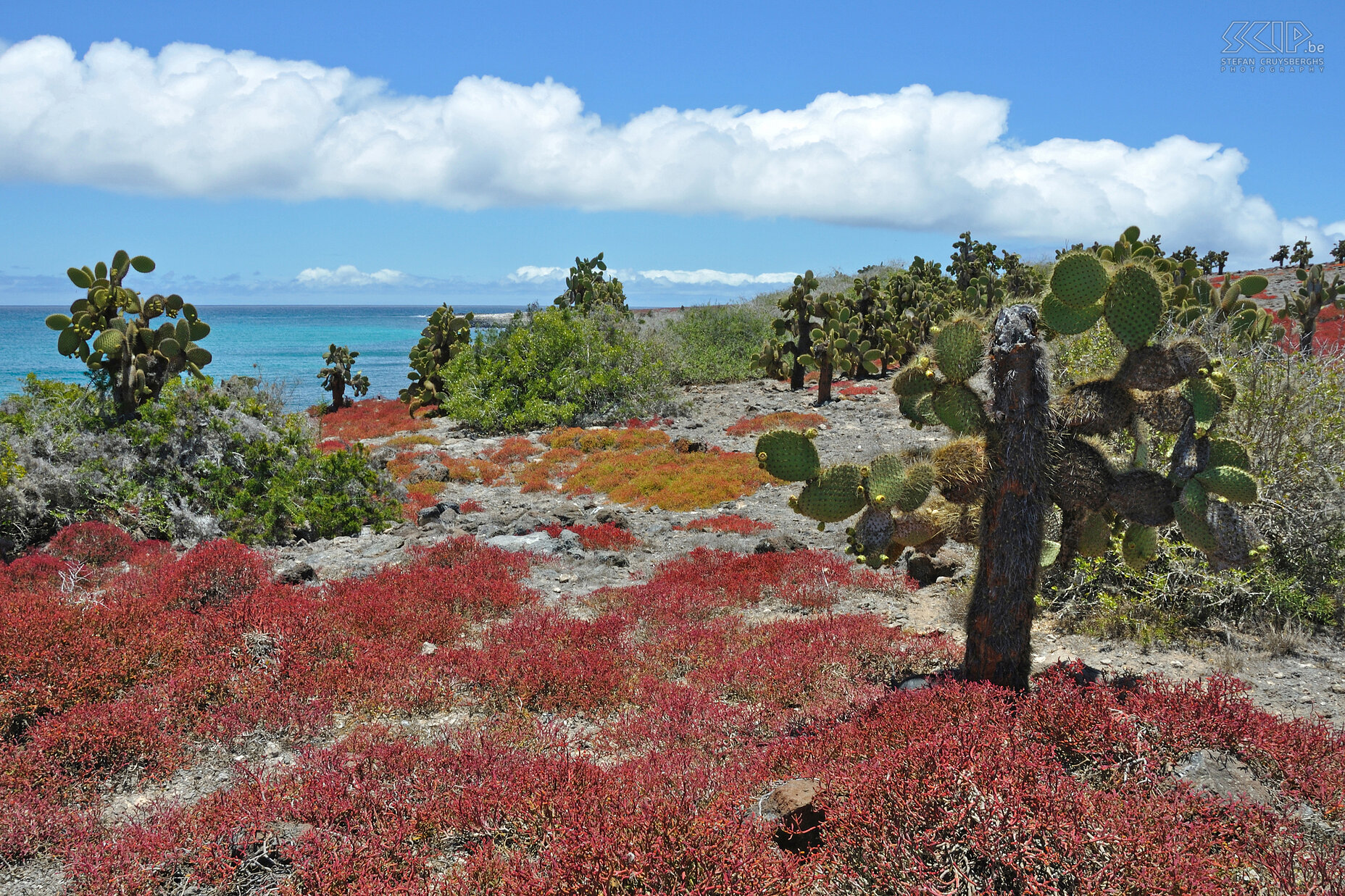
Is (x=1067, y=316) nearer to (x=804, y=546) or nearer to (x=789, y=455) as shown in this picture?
(x=789, y=455)

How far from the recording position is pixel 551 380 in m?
27.0

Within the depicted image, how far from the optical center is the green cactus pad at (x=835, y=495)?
6023mm

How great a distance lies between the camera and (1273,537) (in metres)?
7.63

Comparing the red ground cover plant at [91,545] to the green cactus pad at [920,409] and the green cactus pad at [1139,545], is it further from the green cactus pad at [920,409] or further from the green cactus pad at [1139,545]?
the green cactus pad at [1139,545]

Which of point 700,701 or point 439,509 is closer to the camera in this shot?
point 700,701

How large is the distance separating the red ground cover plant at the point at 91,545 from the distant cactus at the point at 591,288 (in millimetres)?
26731

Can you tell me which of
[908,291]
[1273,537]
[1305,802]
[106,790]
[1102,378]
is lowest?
[106,790]

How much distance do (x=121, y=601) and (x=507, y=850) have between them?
603 cm

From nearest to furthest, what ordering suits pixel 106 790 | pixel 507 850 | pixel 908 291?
pixel 507 850 < pixel 106 790 < pixel 908 291

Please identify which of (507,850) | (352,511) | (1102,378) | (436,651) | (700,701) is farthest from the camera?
(352,511)

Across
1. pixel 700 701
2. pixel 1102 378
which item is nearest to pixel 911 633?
pixel 700 701

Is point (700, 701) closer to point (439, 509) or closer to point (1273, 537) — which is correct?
point (1273, 537)

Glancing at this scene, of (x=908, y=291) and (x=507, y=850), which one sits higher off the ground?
(x=908, y=291)

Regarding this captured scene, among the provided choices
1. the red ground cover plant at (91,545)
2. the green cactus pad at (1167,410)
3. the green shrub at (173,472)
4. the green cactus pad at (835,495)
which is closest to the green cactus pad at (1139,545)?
the green cactus pad at (1167,410)
